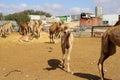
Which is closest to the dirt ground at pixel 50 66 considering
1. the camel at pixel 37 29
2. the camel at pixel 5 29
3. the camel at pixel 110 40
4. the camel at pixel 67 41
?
the camel at pixel 67 41

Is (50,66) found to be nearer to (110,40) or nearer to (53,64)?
(53,64)

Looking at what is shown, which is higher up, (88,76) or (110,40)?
(110,40)

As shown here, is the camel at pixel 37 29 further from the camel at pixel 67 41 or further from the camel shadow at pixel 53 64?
the camel at pixel 67 41

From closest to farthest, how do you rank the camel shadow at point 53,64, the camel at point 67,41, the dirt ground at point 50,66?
1. the dirt ground at point 50,66
2. the camel at point 67,41
3. the camel shadow at point 53,64

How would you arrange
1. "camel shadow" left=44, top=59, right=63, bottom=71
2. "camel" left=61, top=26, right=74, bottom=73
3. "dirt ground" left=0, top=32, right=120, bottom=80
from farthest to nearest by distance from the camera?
1. "camel shadow" left=44, top=59, right=63, bottom=71
2. "camel" left=61, top=26, right=74, bottom=73
3. "dirt ground" left=0, top=32, right=120, bottom=80

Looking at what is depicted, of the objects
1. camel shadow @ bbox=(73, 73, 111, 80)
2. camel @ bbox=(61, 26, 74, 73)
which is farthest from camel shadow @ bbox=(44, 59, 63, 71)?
camel shadow @ bbox=(73, 73, 111, 80)

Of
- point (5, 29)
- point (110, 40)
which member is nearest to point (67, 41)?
point (110, 40)

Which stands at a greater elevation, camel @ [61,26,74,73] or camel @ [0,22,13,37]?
camel @ [61,26,74,73]

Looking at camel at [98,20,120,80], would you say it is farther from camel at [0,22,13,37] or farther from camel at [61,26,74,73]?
camel at [0,22,13,37]

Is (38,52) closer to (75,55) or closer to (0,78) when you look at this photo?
(75,55)

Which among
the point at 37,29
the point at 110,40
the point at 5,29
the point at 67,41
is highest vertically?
the point at 110,40

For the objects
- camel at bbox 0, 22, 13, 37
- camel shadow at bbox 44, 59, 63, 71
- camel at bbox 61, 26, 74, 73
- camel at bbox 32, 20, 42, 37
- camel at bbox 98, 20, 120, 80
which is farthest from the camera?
camel at bbox 0, 22, 13, 37

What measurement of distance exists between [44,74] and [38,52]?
196 inches

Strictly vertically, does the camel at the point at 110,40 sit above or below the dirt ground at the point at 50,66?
above
